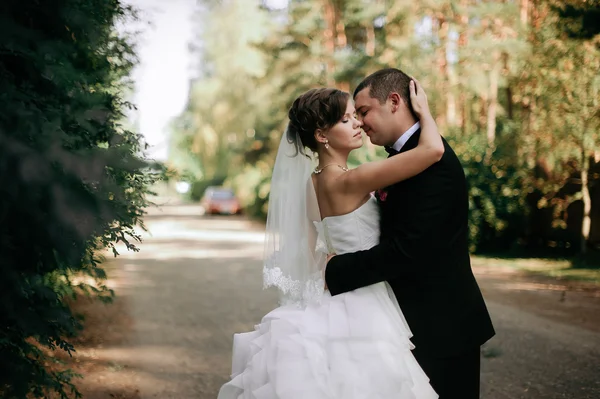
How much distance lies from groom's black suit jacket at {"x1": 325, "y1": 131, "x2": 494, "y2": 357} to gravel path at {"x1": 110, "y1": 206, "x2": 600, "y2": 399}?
3.00 metres

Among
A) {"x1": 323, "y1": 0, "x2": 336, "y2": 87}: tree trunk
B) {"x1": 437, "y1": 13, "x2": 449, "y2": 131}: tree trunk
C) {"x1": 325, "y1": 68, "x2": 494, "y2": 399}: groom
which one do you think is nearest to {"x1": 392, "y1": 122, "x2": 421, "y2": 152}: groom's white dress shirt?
{"x1": 325, "y1": 68, "x2": 494, "y2": 399}: groom

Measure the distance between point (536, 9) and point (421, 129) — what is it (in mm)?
18489

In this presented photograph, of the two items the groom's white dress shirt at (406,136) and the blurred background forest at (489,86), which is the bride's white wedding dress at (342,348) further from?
the blurred background forest at (489,86)

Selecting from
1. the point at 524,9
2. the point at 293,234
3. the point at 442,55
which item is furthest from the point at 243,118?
the point at 293,234

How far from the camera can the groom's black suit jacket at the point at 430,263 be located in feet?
9.07

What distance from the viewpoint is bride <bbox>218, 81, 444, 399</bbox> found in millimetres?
2814

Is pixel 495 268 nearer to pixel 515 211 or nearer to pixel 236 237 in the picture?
pixel 515 211

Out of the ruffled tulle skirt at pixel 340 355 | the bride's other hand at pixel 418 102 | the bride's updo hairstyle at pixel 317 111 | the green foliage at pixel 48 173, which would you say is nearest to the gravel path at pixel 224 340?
the green foliage at pixel 48 173

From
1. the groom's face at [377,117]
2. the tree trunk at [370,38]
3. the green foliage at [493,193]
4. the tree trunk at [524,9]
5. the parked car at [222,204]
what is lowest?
the parked car at [222,204]

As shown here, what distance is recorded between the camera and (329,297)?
3.09 metres

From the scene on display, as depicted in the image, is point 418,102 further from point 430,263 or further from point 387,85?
point 430,263

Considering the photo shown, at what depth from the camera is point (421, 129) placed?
9.53 ft

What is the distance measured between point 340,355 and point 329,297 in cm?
31

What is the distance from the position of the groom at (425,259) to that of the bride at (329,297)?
0.07m
